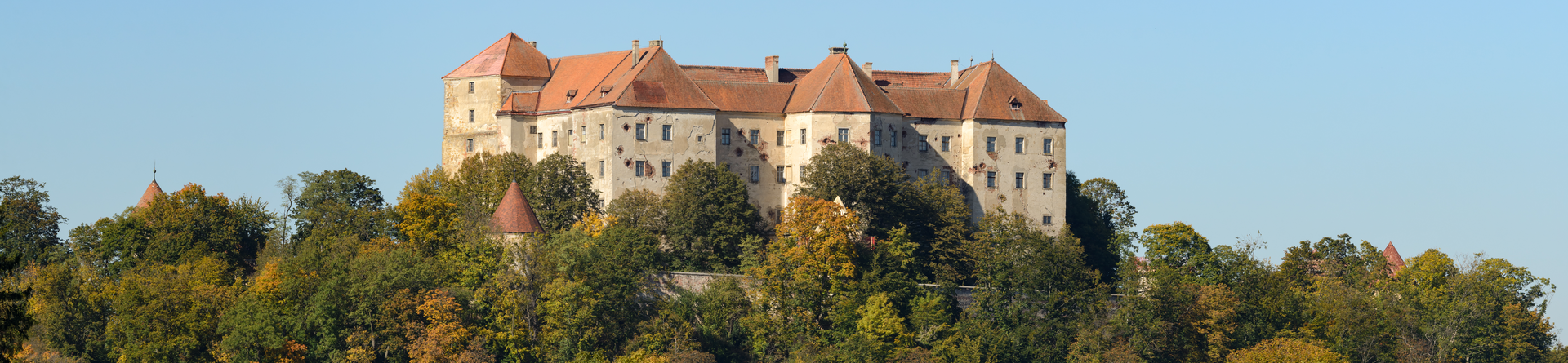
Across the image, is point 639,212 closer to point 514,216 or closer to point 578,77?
point 514,216

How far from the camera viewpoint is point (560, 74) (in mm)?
86562

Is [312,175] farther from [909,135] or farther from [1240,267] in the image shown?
[1240,267]

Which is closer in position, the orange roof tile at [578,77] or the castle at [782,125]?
the castle at [782,125]

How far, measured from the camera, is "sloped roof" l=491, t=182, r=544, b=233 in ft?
239

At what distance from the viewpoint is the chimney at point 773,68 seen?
82938 mm

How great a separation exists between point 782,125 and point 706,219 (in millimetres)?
6945

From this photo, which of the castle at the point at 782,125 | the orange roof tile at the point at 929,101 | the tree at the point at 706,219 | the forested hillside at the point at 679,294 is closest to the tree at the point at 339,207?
the forested hillside at the point at 679,294

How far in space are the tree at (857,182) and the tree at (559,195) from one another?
26.6 feet

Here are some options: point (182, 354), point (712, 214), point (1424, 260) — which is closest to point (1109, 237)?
point (1424, 260)

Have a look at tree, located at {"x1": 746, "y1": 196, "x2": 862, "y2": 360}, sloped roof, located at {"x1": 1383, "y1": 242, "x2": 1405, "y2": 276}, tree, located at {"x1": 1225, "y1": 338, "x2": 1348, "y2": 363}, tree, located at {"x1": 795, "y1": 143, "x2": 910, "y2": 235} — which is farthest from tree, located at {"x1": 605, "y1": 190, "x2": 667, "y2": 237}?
sloped roof, located at {"x1": 1383, "y1": 242, "x2": 1405, "y2": 276}

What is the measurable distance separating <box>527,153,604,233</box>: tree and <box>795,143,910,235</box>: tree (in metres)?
→ 8.12

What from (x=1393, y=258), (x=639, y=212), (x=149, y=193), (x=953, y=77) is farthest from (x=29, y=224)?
(x=1393, y=258)

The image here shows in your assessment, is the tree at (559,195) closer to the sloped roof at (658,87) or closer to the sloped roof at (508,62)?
the sloped roof at (658,87)

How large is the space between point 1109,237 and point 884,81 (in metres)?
11.3
